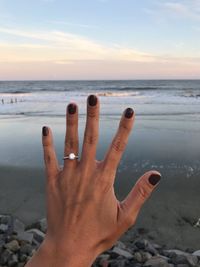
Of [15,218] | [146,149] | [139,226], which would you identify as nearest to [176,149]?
[146,149]

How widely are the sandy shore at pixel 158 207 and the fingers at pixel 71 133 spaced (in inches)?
202

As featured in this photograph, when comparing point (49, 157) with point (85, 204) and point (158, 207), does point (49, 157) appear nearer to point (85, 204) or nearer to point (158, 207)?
point (85, 204)

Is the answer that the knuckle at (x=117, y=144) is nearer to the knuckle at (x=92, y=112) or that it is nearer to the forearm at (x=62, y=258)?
the knuckle at (x=92, y=112)

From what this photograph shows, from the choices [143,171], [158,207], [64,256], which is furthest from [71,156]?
[143,171]

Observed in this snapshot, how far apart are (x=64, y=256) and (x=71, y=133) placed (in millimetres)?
550

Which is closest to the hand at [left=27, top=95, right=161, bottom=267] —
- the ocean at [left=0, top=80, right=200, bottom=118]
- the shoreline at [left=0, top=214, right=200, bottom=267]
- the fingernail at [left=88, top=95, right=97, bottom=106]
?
the fingernail at [left=88, top=95, right=97, bottom=106]

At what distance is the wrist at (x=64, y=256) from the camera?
5.61 ft

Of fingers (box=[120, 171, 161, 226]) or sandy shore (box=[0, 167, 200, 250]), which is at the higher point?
fingers (box=[120, 171, 161, 226])

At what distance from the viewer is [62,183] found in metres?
1.74

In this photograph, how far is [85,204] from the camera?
5.62 ft

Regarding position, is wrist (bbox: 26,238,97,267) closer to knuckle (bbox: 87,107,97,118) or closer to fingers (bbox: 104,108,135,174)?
fingers (bbox: 104,108,135,174)

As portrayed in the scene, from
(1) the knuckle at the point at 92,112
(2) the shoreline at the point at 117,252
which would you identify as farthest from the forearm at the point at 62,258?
(2) the shoreline at the point at 117,252

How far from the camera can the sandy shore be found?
22.2ft

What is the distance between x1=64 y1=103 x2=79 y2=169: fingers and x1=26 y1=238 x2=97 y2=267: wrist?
1.21 feet
